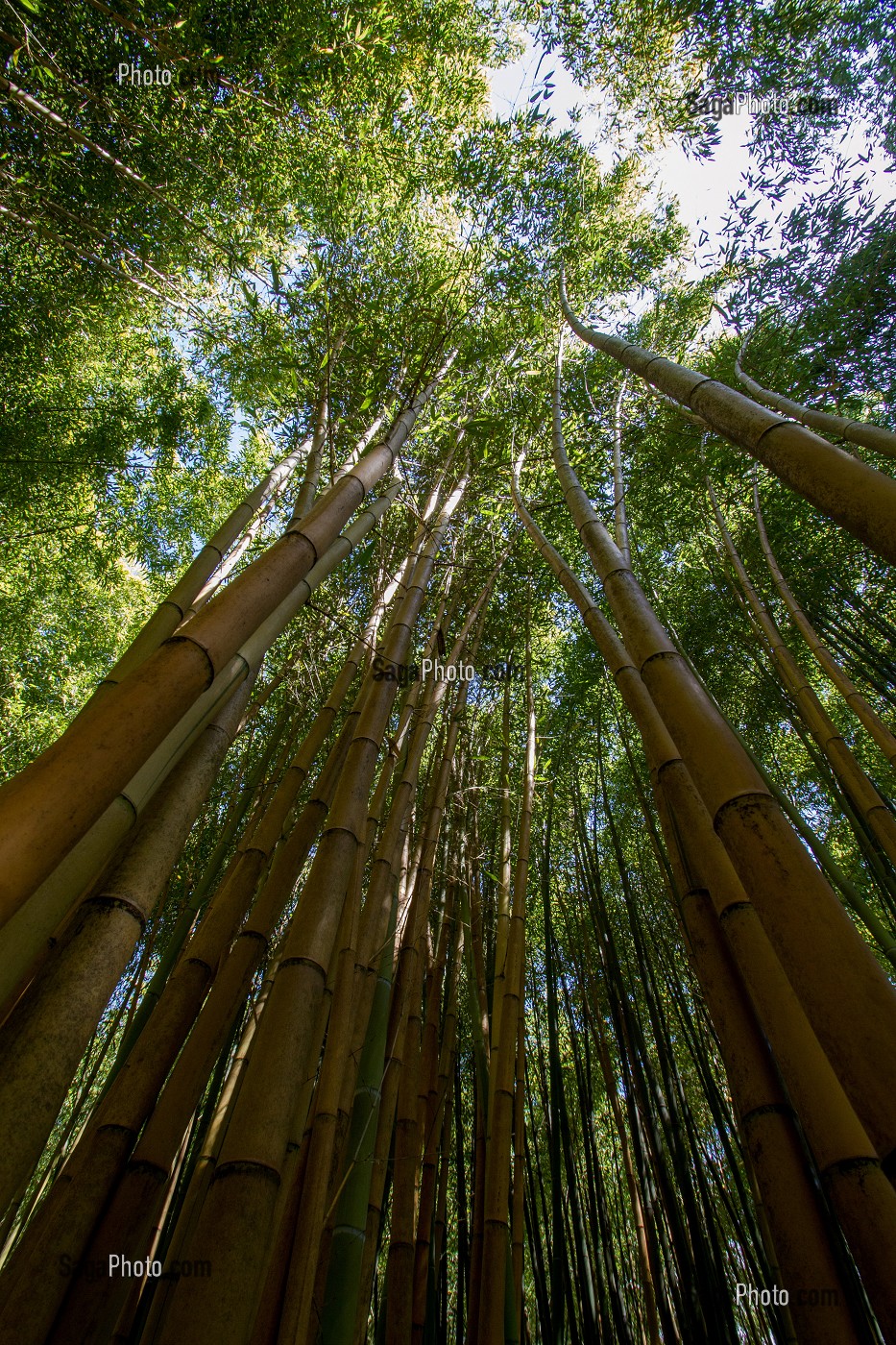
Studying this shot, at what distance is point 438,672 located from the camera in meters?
2.71

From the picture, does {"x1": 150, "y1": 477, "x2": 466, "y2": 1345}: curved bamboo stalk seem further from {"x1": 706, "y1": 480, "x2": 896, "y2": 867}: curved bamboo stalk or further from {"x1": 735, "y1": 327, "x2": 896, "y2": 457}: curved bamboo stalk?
{"x1": 706, "y1": 480, "x2": 896, "y2": 867}: curved bamboo stalk

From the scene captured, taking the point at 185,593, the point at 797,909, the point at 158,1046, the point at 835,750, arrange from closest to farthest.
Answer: the point at 797,909 < the point at 158,1046 < the point at 185,593 < the point at 835,750

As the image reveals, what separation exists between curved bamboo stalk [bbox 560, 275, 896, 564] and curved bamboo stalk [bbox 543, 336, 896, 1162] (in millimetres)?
352

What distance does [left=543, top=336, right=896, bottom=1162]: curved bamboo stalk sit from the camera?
2.22ft

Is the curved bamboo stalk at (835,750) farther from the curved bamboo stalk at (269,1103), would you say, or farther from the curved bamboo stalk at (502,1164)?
the curved bamboo stalk at (269,1103)

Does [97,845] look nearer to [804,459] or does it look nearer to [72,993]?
[72,993]

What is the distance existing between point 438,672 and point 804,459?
1.74 metres

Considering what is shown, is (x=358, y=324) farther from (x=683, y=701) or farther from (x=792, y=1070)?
(x=792, y=1070)

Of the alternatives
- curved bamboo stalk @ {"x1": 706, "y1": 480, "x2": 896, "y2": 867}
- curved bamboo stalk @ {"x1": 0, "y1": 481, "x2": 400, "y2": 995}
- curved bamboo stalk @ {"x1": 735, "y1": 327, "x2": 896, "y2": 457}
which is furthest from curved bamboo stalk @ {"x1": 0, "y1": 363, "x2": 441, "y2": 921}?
curved bamboo stalk @ {"x1": 706, "y1": 480, "x2": 896, "y2": 867}

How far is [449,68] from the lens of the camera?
4145 millimetres

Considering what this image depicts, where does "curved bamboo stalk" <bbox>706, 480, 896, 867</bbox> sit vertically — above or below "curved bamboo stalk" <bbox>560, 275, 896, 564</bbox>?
above

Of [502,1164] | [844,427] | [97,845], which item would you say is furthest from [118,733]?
[844,427]

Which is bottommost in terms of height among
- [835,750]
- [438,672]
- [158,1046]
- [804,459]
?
[158,1046]

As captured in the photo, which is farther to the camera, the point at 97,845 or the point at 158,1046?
the point at 158,1046
